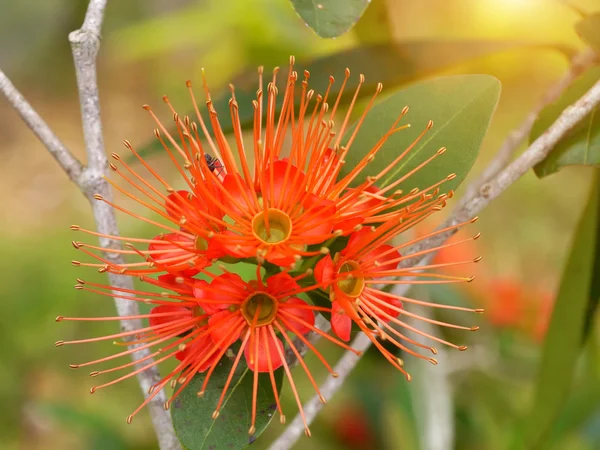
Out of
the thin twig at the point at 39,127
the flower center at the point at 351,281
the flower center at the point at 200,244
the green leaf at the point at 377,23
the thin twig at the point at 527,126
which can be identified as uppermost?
the thin twig at the point at 39,127

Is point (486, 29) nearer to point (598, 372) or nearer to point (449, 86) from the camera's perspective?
point (598, 372)

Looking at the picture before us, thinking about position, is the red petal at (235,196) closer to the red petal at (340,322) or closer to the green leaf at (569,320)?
the red petal at (340,322)

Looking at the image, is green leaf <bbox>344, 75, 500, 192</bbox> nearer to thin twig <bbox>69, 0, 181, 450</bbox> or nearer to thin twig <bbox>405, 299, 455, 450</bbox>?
thin twig <bbox>69, 0, 181, 450</bbox>

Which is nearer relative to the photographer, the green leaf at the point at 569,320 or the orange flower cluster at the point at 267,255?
the orange flower cluster at the point at 267,255

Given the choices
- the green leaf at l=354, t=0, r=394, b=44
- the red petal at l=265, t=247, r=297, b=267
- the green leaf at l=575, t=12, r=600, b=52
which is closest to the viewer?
the red petal at l=265, t=247, r=297, b=267

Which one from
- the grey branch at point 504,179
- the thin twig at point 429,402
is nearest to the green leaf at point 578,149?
the grey branch at point 504,179

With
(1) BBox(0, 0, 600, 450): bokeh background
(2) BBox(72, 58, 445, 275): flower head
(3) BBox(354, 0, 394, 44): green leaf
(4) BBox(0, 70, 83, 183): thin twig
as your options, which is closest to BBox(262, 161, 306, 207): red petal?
(2) BBox(72, 58, 445, 275): flower head

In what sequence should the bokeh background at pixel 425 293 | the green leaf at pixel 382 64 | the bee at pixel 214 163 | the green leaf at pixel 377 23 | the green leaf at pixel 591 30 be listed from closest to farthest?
the bee at pixel 214 163
the green leaf at pixel 591 30
the green leaf at pixel 382 64
the green leaf at pixel 377 23
the bokeh background at pixel 425 293

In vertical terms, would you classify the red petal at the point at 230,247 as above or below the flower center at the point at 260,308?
above
